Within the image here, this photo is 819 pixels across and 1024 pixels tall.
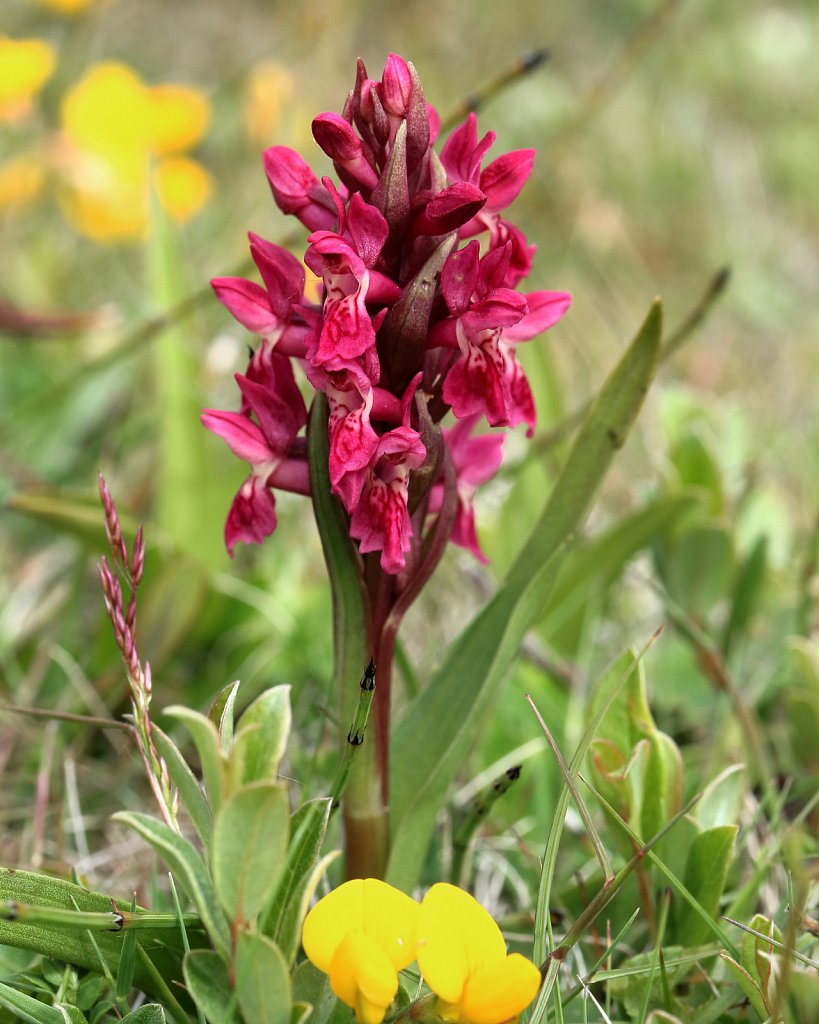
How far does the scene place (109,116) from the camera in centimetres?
330

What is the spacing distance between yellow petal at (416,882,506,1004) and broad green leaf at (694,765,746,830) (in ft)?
1.53

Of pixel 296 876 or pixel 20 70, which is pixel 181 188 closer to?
pixel 20 70

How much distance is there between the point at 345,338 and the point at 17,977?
0.76 metres

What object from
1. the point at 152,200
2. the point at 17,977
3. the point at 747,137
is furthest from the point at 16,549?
the point at 747,137

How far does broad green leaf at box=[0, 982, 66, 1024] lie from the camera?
0.98m

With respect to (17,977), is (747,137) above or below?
above

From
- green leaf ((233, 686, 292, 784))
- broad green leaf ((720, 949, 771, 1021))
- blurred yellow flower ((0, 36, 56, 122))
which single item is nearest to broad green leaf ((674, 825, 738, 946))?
broad green leaf ((720, 949, 771, 1021))

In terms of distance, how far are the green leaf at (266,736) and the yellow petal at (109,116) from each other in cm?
282

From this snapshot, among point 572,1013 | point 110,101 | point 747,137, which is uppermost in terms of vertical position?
point 747,137

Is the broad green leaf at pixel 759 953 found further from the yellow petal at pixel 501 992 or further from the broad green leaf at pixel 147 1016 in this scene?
the broad green leaf at pixel 147 1016

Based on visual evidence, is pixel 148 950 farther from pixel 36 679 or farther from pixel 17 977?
pixel 36 679

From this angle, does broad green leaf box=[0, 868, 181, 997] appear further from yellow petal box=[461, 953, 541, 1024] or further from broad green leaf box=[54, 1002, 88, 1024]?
yellow petal box=[461, 953, 541, 1024]

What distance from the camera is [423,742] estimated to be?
129 cm

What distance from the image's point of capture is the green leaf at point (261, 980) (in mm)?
855
